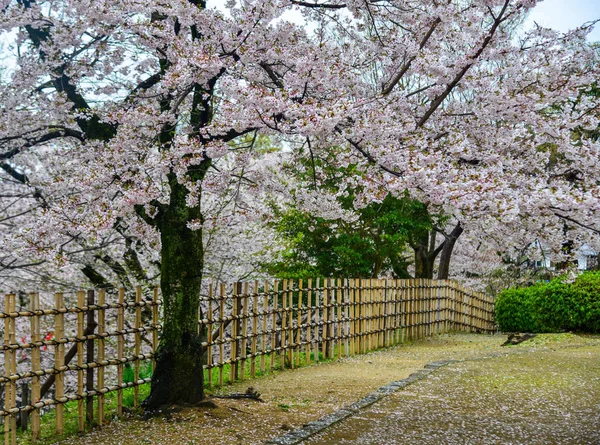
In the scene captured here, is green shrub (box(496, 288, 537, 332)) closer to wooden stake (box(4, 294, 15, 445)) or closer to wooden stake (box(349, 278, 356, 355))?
wooden stake (box(349, 278, 356, 355))

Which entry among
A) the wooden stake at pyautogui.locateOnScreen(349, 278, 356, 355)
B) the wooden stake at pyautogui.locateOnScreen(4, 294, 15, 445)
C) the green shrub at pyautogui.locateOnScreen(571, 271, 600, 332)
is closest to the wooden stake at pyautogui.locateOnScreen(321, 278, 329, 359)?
the wooden stake at pyautogui.locateOnScreen(349, 278, 356, 355)

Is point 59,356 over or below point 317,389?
over

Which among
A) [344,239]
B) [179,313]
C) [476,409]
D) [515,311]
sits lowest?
[515,311]

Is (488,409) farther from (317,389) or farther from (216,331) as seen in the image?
(216,331)

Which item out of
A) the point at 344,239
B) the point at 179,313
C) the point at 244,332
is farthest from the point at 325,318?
the point at 179,313

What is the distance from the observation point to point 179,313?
6625 mm

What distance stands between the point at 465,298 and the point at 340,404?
482 inches

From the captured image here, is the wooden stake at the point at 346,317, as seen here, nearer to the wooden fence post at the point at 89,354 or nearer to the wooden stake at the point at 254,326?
the wooden stake at the point at 254,326

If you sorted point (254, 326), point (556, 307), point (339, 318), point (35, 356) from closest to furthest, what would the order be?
point (35, 356)
point (254, 326)
point (339, 318)
point (556, 307)

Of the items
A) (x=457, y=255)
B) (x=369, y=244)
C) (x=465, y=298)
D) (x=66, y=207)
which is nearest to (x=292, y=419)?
(x=66, y=207)

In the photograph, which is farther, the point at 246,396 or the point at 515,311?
the point at 515,311

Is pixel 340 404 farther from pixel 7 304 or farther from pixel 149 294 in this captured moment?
pixel 149 294

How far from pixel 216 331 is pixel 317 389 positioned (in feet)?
16.4

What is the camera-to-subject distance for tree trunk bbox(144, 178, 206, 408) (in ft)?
21.5
